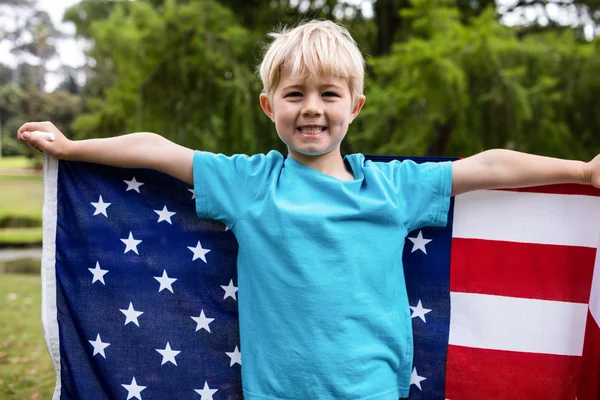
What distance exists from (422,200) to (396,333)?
454mm

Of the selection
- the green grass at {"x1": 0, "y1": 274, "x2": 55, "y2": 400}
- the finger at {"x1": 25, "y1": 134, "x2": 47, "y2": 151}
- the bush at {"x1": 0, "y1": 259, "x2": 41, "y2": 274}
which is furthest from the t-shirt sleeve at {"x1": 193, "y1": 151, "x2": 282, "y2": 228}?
the bush at {"x1": 0, "y1": 259, "x2": 41, "y2": 274}

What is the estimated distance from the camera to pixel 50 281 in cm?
234

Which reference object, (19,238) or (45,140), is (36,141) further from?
(19,238)

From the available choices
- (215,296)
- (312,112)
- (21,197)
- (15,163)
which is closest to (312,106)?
(312,112)

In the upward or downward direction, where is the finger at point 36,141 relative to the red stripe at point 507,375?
upward

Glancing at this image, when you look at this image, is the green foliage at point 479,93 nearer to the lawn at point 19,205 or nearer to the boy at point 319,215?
the boy at point 319,215

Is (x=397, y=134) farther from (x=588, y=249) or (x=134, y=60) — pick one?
(x=588, y=249)

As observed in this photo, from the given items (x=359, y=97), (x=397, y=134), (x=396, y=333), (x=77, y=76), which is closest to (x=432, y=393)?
(x=396, y=333)

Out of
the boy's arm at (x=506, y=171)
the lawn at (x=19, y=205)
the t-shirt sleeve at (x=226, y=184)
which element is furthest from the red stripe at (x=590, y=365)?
the lawn at (x=19, y=205)

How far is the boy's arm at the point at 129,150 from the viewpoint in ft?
6.71

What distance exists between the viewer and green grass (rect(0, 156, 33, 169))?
2192 centimetres

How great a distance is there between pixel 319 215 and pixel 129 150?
0.73 metres

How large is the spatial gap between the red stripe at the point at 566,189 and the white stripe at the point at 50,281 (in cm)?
181

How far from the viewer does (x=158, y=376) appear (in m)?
2.36
